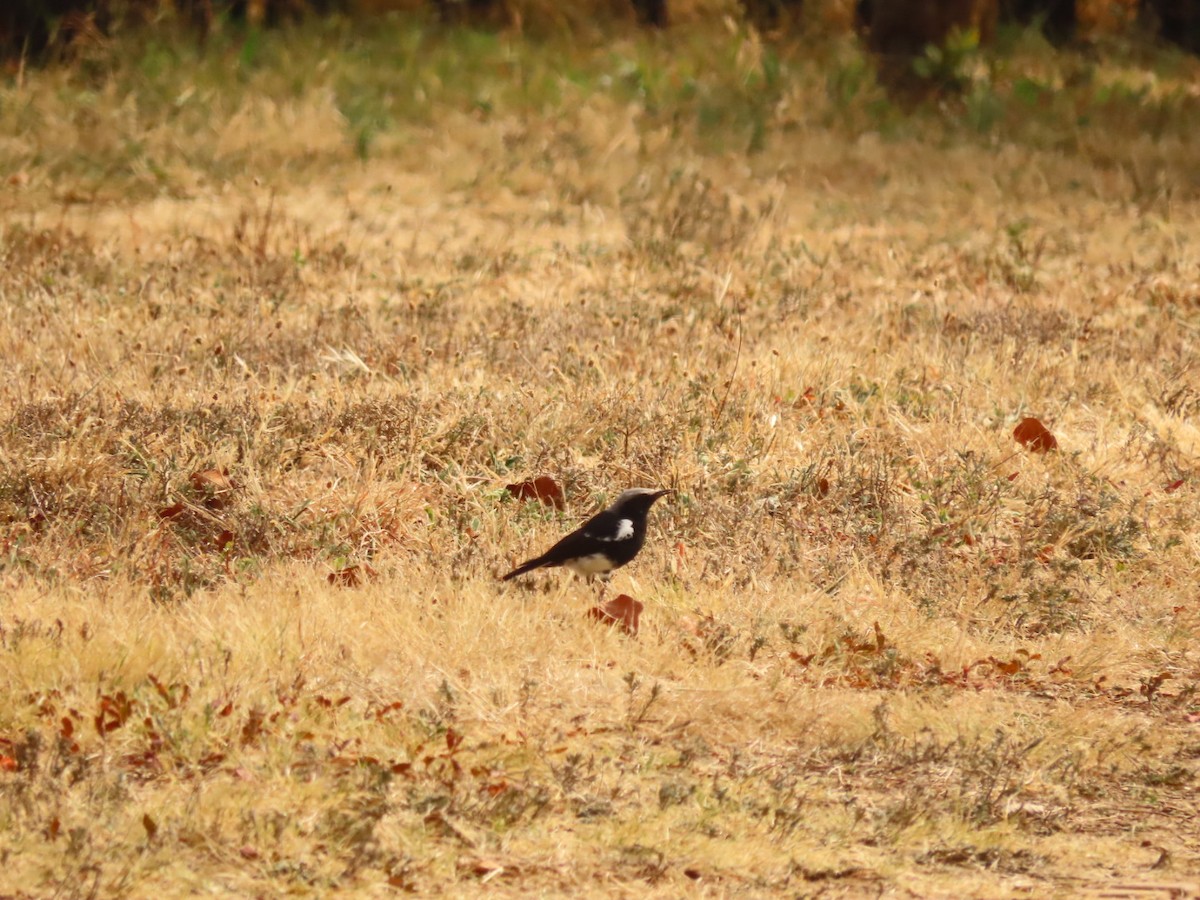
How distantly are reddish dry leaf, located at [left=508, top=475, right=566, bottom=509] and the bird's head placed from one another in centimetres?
81

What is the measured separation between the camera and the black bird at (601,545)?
4.89 metres

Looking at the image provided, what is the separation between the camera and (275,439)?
616 centimetres

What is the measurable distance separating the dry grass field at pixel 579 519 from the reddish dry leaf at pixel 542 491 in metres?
0.13

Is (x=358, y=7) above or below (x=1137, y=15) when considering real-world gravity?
below

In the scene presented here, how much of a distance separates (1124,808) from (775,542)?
1.76m

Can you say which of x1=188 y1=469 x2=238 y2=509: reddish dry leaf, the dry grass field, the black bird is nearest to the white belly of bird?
the black bird

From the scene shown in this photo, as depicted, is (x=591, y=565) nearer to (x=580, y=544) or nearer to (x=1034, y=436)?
(x=580, y=544)

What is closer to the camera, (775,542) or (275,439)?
(775,542)

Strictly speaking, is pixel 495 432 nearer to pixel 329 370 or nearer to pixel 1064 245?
pixel 329 370

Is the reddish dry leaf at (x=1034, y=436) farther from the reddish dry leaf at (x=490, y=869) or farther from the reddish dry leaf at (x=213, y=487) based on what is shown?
the reddish dry leaf at (x=490, y=869)

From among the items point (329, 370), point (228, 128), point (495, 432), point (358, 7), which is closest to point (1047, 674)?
point (495, 432)

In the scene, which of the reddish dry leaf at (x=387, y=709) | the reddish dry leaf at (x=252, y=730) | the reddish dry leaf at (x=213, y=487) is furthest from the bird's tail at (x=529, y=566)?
the reddish dry leaf at (x=213, y=487)

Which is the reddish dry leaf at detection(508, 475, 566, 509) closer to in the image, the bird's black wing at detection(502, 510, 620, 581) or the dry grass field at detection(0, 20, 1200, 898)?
the dry grass field at detection(0, 20, 1200, 898)

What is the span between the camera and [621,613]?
15.6 feet
